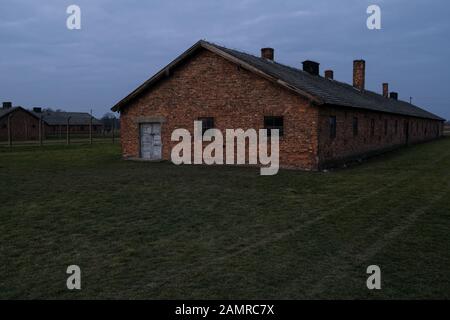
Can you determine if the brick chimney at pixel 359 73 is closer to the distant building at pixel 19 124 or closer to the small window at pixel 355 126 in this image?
the small window at pixel 355 126

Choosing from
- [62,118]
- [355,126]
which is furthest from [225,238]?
[62,118]

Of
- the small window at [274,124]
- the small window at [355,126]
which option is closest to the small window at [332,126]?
the small window at [274,124]

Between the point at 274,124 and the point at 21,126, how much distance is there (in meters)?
42.8

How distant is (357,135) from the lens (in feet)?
72.4

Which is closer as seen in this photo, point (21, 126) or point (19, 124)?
point (19, 124)

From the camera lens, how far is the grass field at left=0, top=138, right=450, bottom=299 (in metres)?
5.04

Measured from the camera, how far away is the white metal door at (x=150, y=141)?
2086 centimetres

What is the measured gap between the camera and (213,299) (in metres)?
4.66

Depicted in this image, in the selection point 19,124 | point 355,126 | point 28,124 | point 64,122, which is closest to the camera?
point 355,126

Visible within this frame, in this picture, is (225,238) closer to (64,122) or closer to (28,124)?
(28,124)
